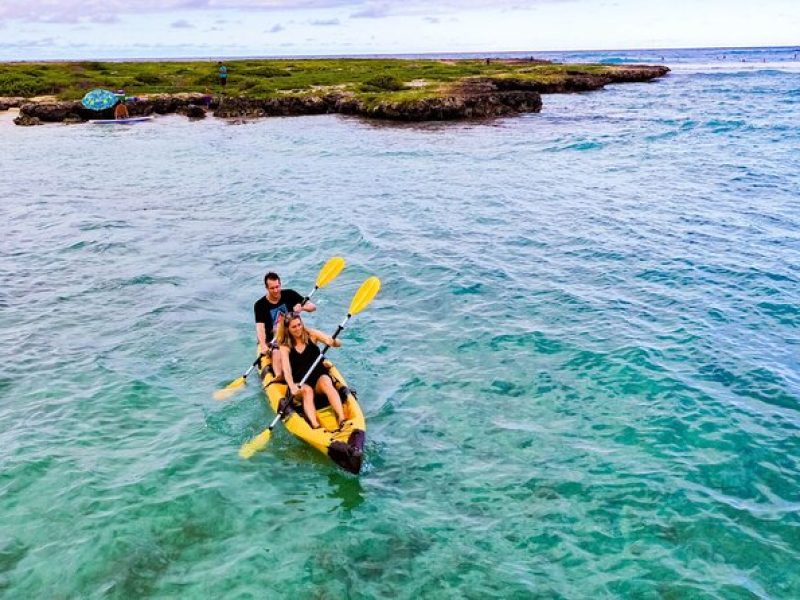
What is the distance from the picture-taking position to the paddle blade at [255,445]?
11062 millimetres

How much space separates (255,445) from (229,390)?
2.23m

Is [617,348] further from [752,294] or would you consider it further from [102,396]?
[102,396]

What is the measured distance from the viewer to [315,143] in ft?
143

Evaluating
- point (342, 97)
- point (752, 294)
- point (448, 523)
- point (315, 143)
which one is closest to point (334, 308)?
point (448, 523)

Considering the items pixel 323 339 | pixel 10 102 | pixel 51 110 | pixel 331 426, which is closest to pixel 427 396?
pixel 323 339

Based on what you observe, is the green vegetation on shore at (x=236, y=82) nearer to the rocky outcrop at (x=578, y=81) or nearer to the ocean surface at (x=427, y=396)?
the rocky outcrop at (x=578, y=81)

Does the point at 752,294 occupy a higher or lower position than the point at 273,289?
lower

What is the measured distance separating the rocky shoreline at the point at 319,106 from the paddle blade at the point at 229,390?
43163 mm

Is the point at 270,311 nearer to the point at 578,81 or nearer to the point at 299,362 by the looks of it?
the point at 299,362

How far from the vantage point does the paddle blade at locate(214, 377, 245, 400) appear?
12.9m

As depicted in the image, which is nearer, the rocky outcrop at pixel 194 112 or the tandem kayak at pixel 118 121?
the tandem kayak at pixel 118 121

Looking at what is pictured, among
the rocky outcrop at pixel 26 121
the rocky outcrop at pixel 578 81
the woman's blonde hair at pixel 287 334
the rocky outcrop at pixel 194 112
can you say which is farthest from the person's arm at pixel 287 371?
the rocky outcrop at pixel 578 81

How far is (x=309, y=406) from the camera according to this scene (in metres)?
11.2

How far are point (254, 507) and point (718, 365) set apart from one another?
950 centimetres
